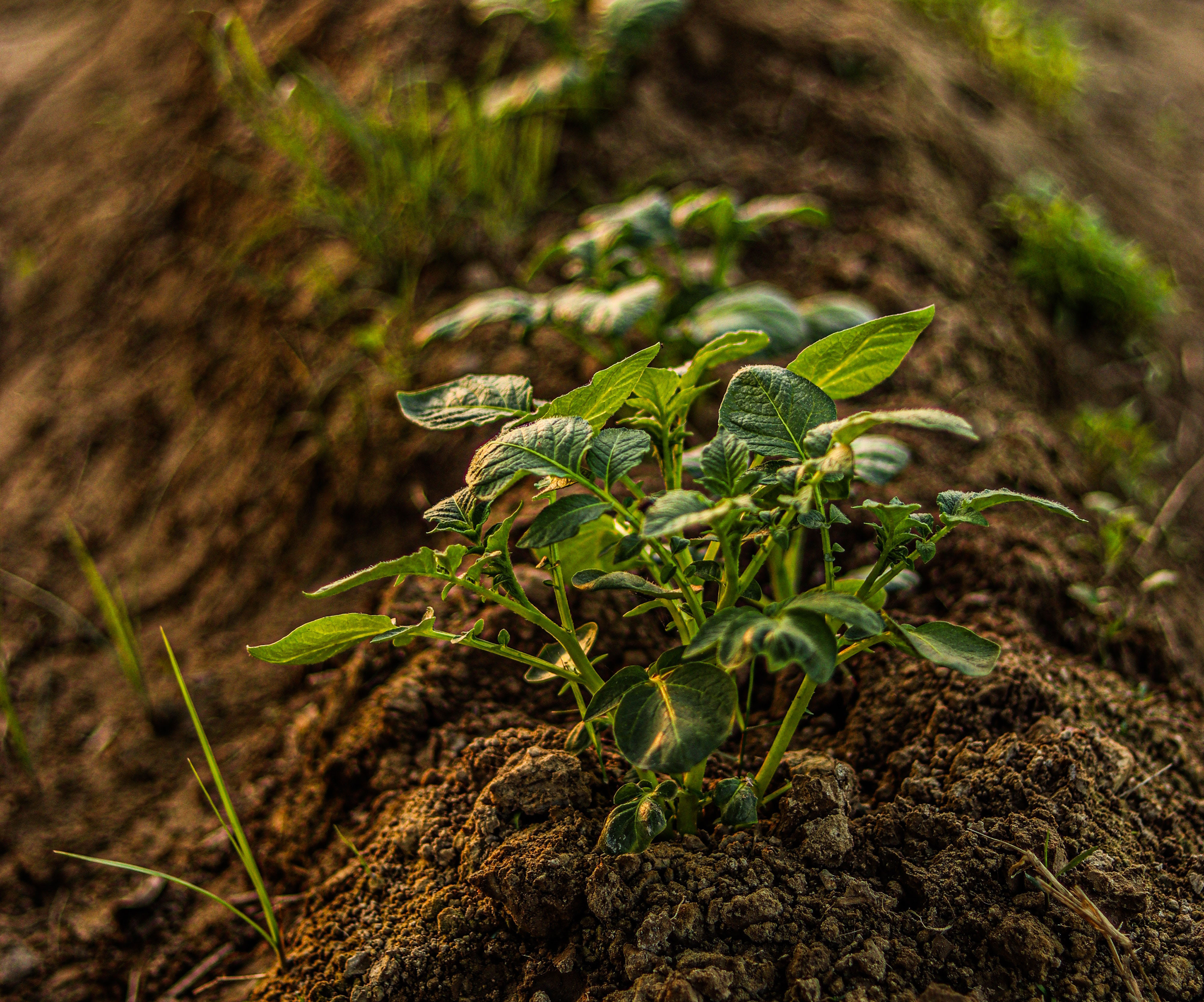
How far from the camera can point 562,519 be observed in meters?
0.90

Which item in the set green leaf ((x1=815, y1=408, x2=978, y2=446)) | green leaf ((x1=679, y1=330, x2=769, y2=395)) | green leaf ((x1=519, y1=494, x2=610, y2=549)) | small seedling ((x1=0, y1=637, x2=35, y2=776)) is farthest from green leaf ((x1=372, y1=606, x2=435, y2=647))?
small seedling ((x1=0, y1=637, x2=35, y2=776))

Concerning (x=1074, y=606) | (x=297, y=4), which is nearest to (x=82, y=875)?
(x=1074, y=606)

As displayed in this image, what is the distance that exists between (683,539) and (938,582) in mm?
704

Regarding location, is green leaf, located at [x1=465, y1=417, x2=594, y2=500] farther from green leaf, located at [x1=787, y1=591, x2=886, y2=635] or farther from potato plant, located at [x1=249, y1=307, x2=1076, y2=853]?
green leaf, located at [x1=787, y1=591, x2=886, y2=635]

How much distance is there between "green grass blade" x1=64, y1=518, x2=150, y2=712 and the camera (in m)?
1.60

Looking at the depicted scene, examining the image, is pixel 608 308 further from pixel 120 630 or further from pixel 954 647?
pixel 120 630

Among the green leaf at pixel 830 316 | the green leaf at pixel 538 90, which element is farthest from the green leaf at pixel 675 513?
the green leaf at pixel 538 90

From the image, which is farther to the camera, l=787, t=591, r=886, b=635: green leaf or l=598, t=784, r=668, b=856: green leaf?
l=598, t=784, r=668, b=856: green leaf

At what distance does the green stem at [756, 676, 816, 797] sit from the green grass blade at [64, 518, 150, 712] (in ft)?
3.98

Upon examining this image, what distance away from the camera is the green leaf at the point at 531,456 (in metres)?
0.93

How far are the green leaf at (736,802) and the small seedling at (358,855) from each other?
49 cm

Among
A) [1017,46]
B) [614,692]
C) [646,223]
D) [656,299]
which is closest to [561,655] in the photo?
[614,692]

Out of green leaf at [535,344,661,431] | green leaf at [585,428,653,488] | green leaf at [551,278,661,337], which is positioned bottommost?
green leaf at [551,278,661,337]

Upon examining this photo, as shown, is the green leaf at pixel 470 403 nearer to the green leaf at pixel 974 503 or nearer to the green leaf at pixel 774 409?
the green leaf at pixel 774 409
